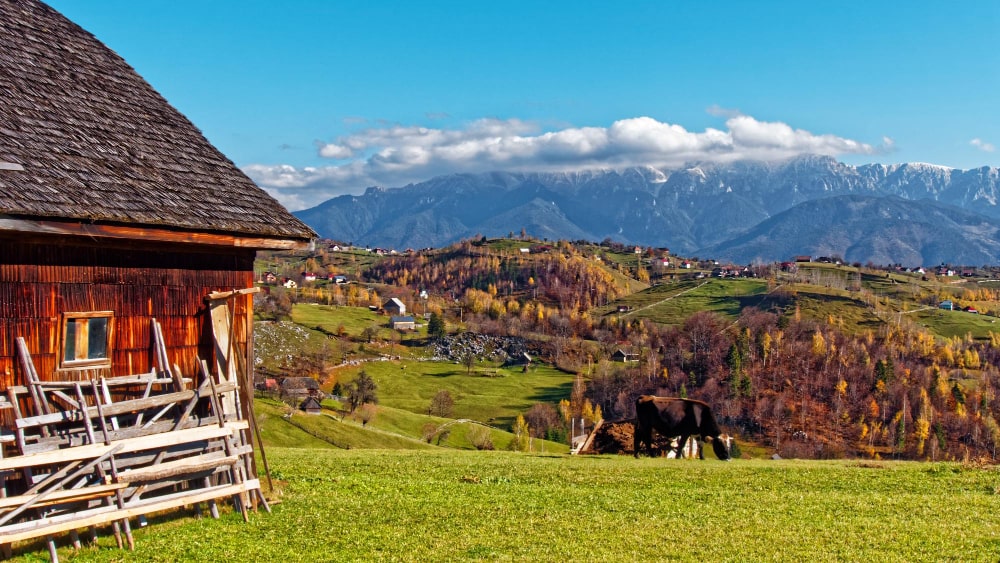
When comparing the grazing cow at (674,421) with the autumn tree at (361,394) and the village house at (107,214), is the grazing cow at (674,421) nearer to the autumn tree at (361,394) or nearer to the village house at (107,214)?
the village house at (107,214)

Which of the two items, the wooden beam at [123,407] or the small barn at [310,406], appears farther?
the small barn at [310,406]

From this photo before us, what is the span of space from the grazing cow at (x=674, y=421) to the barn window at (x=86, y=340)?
21.4 m

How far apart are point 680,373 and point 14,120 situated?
186 meters

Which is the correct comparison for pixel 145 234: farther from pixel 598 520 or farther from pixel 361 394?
pixel 361 394

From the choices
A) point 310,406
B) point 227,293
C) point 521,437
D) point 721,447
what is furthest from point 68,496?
point 521,437

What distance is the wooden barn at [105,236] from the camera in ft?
49.5

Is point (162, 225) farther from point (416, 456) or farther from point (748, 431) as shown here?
point (748, 431)

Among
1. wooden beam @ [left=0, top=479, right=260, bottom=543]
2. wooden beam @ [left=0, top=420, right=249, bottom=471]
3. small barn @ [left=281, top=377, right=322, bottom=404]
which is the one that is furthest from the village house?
small barn @ [left=281, top=377, right=322, bottom=404]

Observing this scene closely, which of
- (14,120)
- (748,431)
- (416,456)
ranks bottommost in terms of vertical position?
(748,431)

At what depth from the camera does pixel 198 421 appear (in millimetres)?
16922

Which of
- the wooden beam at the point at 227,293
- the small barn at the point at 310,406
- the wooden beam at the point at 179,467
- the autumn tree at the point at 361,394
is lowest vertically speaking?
the autumn tree at the point at 361,394

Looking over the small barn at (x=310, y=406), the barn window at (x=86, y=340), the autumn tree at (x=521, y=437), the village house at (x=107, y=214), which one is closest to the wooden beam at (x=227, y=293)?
the village house at (x=107, y=214)

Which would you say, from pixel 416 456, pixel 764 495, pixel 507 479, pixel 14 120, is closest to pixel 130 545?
pixel 14 120

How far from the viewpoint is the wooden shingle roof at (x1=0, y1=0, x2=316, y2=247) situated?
1546 centimetres
